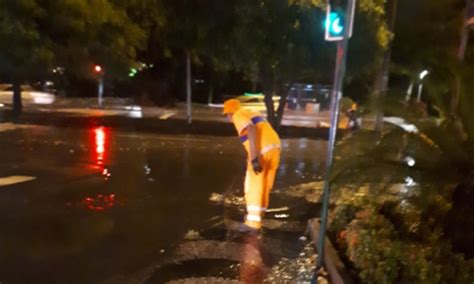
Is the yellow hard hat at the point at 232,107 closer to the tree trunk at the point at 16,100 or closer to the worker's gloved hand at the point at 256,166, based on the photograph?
the worker's gloved hand at the point at 256,166

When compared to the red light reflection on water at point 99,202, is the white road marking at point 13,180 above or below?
below

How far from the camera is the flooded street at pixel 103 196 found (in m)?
6.84

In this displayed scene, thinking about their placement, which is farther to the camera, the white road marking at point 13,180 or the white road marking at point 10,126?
the white road marking at point 10,126

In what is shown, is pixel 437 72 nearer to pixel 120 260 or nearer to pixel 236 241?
pixel 236 241

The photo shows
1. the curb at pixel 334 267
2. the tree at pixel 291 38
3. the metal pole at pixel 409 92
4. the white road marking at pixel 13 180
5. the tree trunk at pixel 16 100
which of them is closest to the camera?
the metal pole at pixel 409 92

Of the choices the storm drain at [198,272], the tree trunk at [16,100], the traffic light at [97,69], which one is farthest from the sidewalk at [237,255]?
the traffic light at [97,69]

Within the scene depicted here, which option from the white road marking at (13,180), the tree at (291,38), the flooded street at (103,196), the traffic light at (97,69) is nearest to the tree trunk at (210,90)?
the traffic light at (97,69)

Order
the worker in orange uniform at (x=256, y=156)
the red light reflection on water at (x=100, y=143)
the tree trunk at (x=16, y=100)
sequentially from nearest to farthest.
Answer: the worker in orange uniform at (x=256, y=156) → the red light reflection on water at (x=100, y=143) → the tree trunk at (x=16, y=100)

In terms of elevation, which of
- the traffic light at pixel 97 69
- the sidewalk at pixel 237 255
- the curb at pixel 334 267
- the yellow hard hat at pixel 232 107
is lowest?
the sidewalk at pixel 237 255

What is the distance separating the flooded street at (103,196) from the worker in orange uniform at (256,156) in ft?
2.54

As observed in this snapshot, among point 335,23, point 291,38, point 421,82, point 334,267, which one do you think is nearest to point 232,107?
point 335,23

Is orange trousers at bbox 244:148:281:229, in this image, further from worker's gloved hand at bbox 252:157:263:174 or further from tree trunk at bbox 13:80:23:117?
tree trunk at bbox 13:80:23:117

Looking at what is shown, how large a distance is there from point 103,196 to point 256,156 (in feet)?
10.4

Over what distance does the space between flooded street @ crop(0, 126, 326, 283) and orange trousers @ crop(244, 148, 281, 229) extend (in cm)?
73
